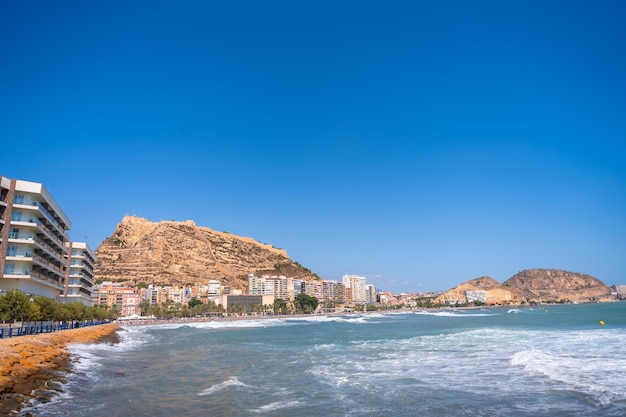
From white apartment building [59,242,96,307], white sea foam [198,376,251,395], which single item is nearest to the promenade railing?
white sea foam [198,376,251,395]

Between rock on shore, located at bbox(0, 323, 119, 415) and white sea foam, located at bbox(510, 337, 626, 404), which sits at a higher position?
rock on shore, located at bbox(0, 323, 119, 415)

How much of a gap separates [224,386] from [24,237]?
38.1 metres

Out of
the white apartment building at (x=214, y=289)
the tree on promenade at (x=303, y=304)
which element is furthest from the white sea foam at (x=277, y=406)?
the tree on promenade at (x=303, y=304)

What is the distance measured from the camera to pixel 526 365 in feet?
72.1

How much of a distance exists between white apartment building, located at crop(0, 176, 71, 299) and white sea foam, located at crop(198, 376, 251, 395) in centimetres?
3389

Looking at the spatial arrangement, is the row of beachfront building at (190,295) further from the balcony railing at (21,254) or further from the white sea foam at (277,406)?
the white sea foam at (277,406)

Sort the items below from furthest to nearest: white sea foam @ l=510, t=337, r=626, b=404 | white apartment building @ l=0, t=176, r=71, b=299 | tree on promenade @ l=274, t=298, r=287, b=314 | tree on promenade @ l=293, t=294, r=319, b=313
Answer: tree on promenade @ l=293, t=294, r=319, b=313 < tree on promenade @ l=274, t=298, r=287, b=314 < white apartment building @ l=0, t=176, r=71, b=299 < white sea foam @ l=510, t=337, r=626, b=404

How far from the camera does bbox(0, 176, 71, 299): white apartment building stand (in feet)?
141

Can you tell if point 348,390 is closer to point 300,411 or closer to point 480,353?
point 300,411

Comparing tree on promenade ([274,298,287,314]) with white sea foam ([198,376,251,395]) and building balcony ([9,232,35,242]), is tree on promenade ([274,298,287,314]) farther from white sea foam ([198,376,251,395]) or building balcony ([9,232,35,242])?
white sea foam ([198,376,251,395])

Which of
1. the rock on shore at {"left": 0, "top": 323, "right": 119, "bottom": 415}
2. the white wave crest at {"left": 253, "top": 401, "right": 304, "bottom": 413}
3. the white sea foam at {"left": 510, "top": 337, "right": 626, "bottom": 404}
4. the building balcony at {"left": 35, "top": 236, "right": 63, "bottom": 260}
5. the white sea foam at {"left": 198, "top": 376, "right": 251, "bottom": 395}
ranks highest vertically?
the building balcony at {"left": 35, "top": 236, "right": 63, "bottom": 260}

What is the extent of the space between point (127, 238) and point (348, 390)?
660 ft

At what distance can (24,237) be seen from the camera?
151 ft

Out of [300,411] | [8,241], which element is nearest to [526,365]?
[300,411]
